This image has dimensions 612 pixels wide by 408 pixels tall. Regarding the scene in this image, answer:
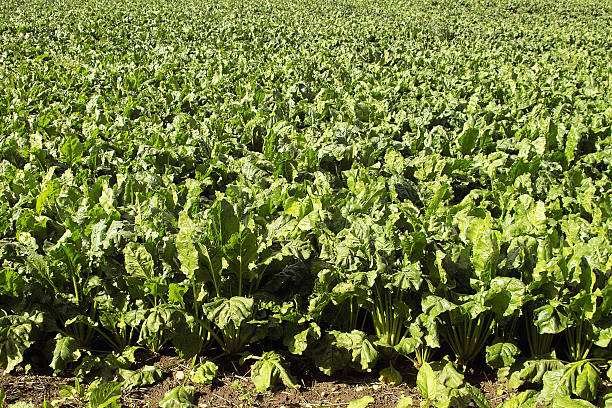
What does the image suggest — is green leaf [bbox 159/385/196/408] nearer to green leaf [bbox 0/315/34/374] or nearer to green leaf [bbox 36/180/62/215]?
green leaf [bbox 0/315/34/374]

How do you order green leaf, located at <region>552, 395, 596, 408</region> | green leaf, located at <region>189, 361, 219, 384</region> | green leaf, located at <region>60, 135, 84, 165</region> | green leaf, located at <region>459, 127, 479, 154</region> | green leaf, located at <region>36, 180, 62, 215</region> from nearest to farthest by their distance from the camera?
green leaf, located at <region>552, 395, 596, 408</region>, green leaf, located at <region>189, 361, 219, 384</region>, green leaf, located at <region>36, 180, 62, 215</region>, green leaf, located at <region>60, 135, 84, 165</region>, green leaf, located at <region>459, 127, 479, 154</region>

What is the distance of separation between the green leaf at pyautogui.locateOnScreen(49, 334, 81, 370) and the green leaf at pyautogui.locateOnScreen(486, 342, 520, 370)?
253cm

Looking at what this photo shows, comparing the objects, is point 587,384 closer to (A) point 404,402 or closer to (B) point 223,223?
(A) point 404,402

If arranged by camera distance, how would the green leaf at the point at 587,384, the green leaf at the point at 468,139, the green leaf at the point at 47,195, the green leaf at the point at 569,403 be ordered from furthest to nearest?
the green leaf at the point at 468,139 < the green leaf at the point at 47,195 < the green leaf at the point at 587,384 < the green leaf at the point at 569,403

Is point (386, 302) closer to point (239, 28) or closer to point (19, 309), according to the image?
point (19, 309)

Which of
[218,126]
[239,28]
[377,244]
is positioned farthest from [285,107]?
[239,28]

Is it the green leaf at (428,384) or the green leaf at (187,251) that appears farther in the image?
the green leaf at (187,251)

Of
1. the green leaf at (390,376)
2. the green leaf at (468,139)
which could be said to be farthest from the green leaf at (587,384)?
the green leaf at (468,139)

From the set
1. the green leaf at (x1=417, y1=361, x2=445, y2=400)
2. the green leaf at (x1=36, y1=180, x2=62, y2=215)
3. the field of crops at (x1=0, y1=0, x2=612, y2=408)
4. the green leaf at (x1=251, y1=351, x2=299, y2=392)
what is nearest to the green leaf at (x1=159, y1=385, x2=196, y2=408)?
the field of crops at (x1=0, y1=0, x2=612, y2=408)

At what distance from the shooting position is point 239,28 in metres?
16.2

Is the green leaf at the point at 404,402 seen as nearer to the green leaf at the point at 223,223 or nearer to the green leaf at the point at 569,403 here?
the green leaf at the point at 569,403

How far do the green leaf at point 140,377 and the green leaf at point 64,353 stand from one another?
1.00ft

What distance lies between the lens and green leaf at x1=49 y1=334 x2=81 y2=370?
319 cm

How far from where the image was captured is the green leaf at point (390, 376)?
11.1 ft
